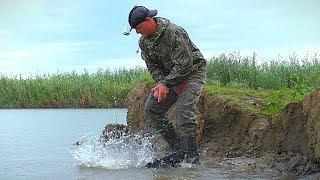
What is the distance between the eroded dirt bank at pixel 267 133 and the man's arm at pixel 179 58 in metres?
1.59

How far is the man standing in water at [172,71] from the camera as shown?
7.73m

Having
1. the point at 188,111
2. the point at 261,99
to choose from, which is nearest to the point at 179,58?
the point at 188,111

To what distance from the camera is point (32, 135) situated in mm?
14242

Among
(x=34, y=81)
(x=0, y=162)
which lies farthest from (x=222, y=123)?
(x=34, y=81)

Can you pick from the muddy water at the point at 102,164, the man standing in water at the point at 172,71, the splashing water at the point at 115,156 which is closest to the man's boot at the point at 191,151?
the man standing in water at the point at 172,71

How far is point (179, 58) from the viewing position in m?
7.74

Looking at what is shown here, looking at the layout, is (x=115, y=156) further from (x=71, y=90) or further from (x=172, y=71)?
(x=71, y=90)

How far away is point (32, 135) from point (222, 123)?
6.26 m

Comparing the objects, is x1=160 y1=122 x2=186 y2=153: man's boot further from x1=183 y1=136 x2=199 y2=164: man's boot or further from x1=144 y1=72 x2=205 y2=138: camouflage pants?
x1=144 y1=72 x2=205 y2=138: camouflage pants

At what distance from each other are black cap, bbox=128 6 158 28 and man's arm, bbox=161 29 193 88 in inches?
Answer: 17.0

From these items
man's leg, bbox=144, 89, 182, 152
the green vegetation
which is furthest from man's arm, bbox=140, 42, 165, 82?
the green vegetation

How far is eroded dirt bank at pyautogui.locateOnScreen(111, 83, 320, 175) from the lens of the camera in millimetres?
7582

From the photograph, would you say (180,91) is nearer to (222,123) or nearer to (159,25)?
(159,25)

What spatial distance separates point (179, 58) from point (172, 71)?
0.63 ft
